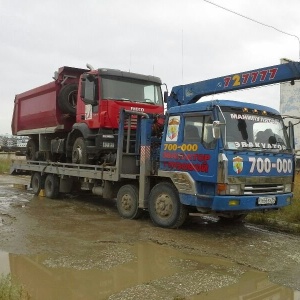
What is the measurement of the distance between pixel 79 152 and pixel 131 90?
Answer: 2095 mm

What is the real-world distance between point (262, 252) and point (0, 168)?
2146cm

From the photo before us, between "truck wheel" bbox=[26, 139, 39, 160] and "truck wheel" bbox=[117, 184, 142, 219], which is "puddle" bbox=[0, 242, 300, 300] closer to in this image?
"truck wheel" bbox=[117, 184, 142, 219]

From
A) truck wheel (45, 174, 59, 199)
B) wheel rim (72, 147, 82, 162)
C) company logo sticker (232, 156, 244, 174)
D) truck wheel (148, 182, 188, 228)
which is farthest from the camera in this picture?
truck wheel (45, 174, 59, 199)

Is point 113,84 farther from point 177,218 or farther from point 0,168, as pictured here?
point 0,168

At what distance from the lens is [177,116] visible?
24.4 ft

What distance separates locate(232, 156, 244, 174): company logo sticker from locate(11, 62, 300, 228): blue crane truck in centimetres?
2

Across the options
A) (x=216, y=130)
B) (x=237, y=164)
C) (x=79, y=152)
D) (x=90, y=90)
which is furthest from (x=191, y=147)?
(x=79, y=152)

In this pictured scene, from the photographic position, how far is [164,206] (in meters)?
7.50

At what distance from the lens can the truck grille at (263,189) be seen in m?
6.69

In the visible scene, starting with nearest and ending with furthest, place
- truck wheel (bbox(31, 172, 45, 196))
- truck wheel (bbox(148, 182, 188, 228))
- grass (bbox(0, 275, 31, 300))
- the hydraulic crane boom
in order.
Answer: grass (bbox(0, 275, 31, 300)) → the hydraulic crane boom → truck wheel (bbox(148, 182, 188, 228)) → truck wheel (bbox(31, 172, 45, 196))

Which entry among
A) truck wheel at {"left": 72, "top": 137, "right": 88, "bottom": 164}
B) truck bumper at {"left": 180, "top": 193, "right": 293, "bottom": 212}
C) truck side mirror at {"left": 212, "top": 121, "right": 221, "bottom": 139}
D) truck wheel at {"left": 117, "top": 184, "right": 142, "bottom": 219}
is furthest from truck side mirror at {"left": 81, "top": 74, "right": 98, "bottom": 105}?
truck side mirror at {"left": 212, "top": 121, "right": 221, "bottom": 139}

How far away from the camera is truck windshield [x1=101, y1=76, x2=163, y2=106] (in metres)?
9.26

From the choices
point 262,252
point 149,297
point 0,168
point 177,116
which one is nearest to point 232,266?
→ point 262,252

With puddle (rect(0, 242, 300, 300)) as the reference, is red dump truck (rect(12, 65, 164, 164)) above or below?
above
